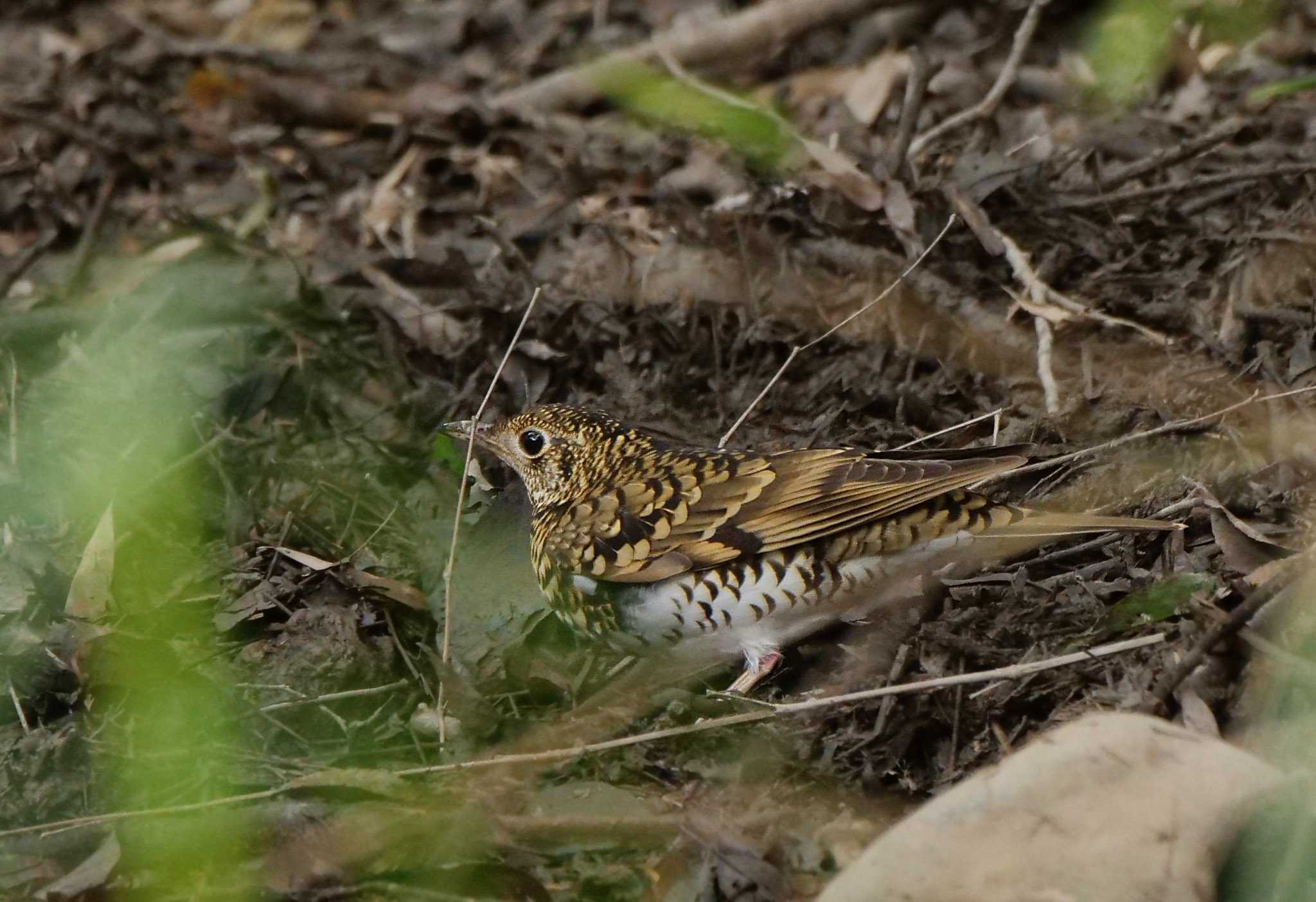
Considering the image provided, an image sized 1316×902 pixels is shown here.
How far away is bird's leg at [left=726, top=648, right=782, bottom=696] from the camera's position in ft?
16.3

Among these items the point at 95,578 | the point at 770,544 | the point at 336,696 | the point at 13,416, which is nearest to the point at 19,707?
the point at 95,578

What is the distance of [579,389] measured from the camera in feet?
21.0

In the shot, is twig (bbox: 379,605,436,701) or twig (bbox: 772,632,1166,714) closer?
twig (bbox: 772,632,1166,714)

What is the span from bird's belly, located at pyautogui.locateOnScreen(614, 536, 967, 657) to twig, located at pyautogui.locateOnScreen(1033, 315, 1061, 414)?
904mm

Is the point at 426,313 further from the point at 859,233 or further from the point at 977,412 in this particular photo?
the point at 977,412

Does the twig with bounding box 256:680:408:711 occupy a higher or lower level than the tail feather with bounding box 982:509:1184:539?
lower

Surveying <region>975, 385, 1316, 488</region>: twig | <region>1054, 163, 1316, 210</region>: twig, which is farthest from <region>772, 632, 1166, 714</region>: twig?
<region>1054, 163, 1316, 210</region>: twig

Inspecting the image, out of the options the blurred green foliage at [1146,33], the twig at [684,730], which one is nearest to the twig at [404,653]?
the twig at [684,730]

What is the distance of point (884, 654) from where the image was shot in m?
4.72

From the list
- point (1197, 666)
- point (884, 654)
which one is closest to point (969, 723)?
point (884, 654)

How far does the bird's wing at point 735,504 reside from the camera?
15.8 feet

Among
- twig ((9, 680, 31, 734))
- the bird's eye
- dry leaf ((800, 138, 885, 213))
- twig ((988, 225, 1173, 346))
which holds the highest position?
dry leaf ((800, 138, 885, 213))

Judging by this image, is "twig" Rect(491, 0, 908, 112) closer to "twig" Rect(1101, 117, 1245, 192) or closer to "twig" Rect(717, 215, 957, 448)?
"twig" Rect(1101, 117, 1245, 192)

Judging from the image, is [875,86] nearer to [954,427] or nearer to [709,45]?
[709,45]
